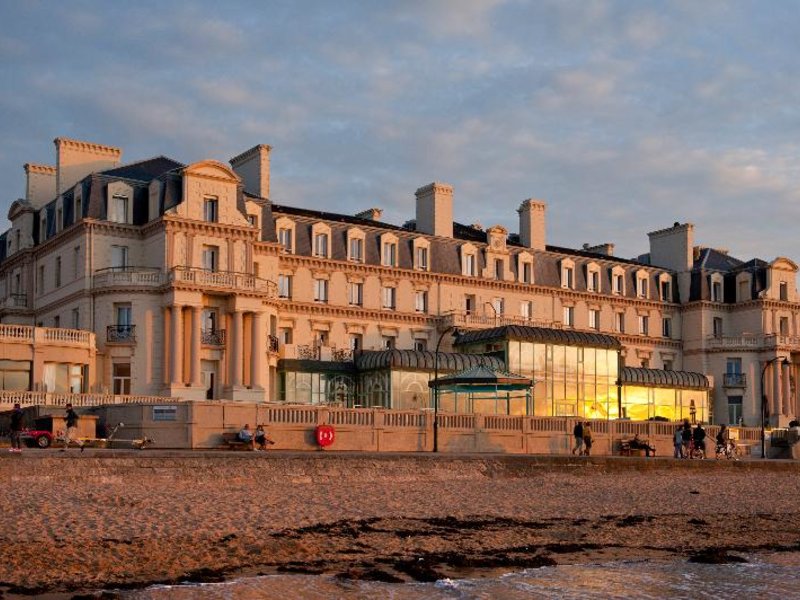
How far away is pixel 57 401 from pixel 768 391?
170ft

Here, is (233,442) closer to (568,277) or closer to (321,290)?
(321,290)

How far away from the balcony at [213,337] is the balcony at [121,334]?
346 cm

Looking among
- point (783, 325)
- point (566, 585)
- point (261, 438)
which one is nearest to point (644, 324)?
point (783, 325)

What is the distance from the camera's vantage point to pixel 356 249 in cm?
7219

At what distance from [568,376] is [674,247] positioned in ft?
83.5

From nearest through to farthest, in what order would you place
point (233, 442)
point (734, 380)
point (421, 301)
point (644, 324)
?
point (233, 442) → point (421, 301) → point (734, 380) → point (644, 324)

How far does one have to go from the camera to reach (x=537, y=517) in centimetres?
3008

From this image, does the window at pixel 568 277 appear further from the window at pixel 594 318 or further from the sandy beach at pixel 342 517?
→ the sandy beach at pixel 342 517

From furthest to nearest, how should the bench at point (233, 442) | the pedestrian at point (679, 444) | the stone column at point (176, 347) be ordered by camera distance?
the stone column at point (176, 347), the pedestrian at point (679, 444), the bench at point (233, 442)

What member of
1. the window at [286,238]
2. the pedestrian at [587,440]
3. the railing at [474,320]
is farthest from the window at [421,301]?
the pedestrian at [587,440]

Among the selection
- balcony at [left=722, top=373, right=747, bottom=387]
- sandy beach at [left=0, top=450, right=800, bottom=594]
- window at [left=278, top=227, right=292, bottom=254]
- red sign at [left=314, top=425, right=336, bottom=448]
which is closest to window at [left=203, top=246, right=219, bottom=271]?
window at [left=278, top=227, right=292, bottom=254]

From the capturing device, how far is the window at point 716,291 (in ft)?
282

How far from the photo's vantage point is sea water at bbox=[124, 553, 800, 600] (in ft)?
61.7

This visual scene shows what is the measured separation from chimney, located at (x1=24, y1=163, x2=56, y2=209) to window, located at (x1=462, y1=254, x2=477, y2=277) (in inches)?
1007
